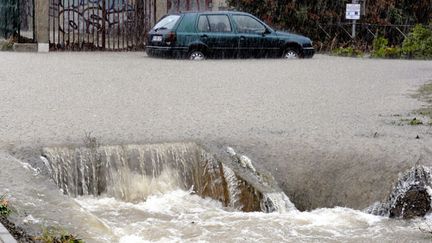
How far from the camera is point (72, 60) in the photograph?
68.1 ft

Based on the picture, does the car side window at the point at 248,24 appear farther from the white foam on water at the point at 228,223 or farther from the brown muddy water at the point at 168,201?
the white foam on water at the point at 228,223

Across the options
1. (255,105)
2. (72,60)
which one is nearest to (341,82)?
(255,105)

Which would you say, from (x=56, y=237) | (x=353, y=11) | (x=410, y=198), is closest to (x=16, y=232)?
(x=56, y=237)

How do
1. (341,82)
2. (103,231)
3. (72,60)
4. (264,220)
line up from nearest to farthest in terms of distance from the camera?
(103,231) < (264,220) < (341,82) < (72,60)

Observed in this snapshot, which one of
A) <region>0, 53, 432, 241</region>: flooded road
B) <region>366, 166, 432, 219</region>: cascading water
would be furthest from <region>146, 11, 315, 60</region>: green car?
<region>366, 166, 432, 219</region>: cascading water

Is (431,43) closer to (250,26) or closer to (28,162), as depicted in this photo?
(250,26)

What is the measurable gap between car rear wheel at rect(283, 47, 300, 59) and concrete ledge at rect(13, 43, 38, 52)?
7135 mm

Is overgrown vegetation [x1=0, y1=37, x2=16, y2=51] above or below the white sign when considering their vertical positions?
below

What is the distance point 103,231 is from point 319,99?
23.7 feet

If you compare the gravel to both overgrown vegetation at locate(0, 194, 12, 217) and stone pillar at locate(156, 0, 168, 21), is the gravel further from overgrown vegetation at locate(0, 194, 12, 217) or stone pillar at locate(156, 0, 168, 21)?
stone pillar at locate(156, 0, 168, 21)

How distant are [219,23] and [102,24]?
444 cm

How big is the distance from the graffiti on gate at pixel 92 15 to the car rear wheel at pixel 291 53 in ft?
17.9

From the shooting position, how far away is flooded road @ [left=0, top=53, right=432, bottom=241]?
24.8 feet

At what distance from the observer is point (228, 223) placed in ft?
24.7
